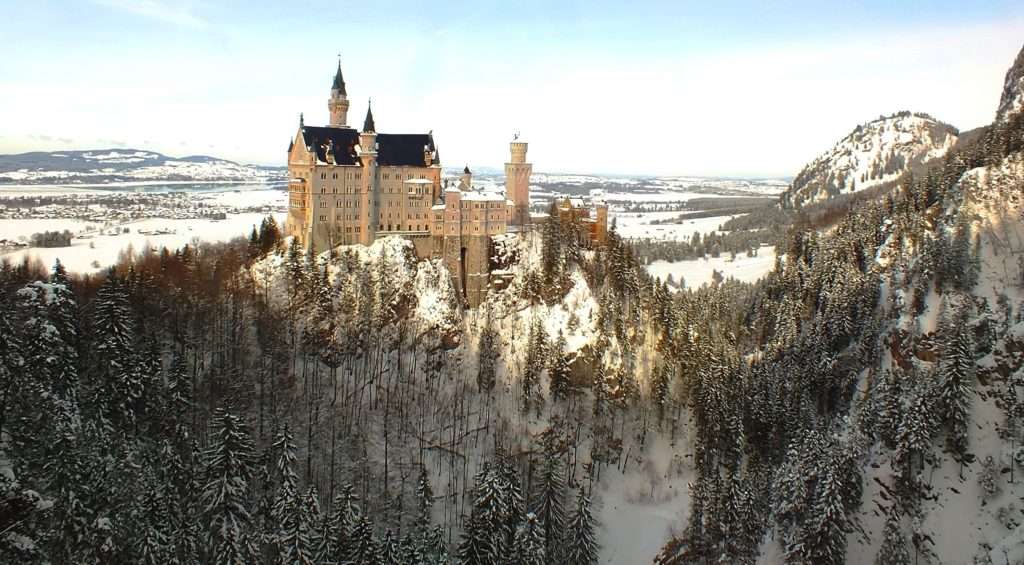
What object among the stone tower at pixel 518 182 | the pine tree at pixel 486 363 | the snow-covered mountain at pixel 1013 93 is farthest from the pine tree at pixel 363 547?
the snow-covered mountain at pixel 1013 93

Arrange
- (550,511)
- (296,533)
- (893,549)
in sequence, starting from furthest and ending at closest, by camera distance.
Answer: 1. (550,511)
2. (893,549)
3. (296,533)

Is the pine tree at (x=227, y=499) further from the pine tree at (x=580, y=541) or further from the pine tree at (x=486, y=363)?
the pine tree at (x=486, y=363)

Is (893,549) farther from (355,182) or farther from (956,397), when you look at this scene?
(355,182)

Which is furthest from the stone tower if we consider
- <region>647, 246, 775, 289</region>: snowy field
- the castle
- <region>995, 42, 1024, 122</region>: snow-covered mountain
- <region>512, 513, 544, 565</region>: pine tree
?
<region>995, 42, 1024, 122</region>: snow-covered mountain

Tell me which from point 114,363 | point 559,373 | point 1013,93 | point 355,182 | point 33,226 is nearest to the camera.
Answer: point 114,363

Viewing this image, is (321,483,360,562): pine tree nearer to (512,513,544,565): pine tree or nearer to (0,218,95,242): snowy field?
(512,513,544,565): pine tree

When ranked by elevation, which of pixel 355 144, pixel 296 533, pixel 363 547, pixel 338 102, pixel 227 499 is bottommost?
pixel 363 547

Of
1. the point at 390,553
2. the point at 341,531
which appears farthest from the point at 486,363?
the point at 390,553

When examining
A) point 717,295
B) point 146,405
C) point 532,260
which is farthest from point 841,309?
point 146,405
